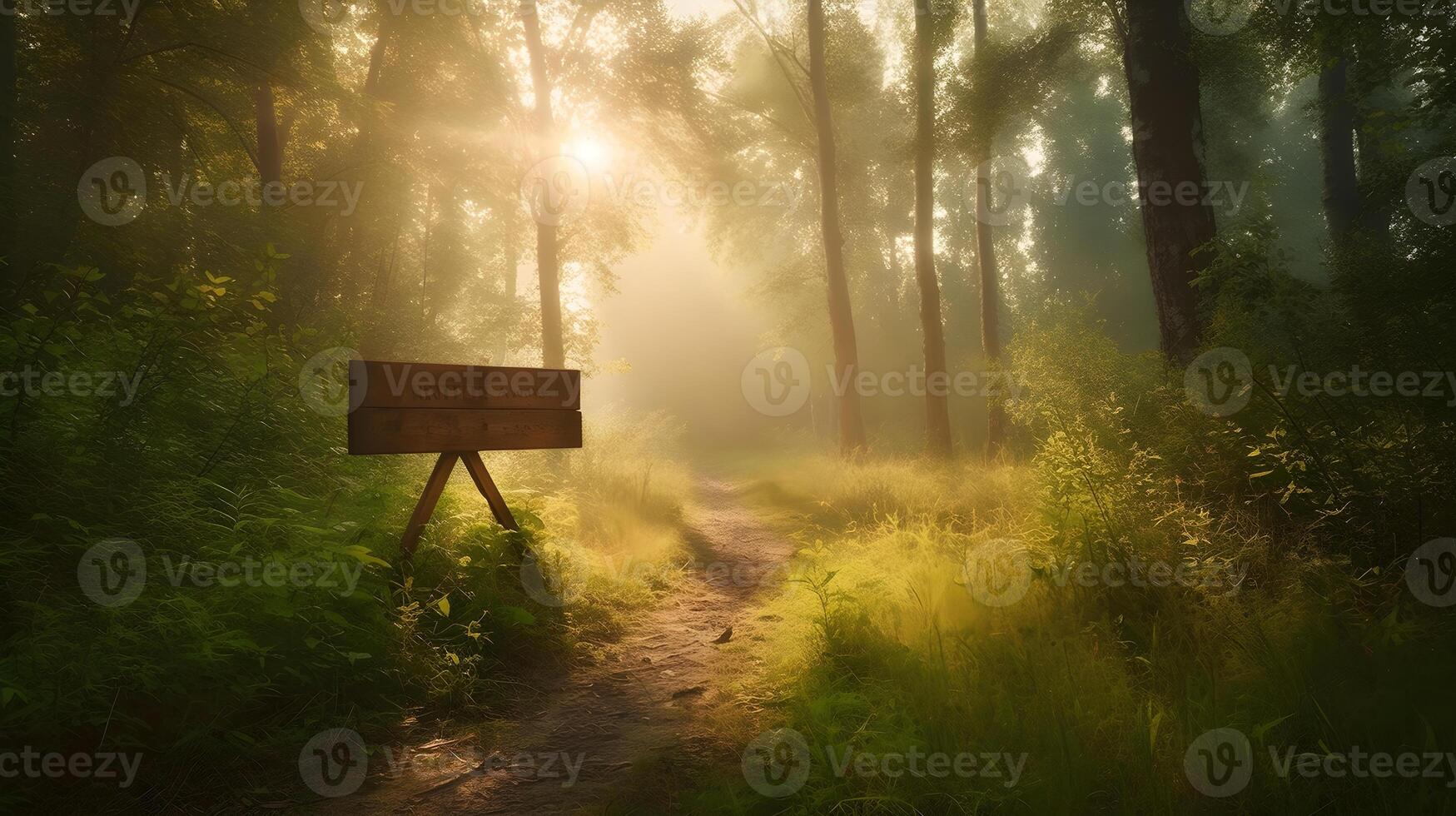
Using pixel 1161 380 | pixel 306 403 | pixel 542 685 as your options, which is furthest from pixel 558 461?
pixel 1161 380

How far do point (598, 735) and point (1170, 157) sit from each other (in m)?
8.12

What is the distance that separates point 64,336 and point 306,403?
166cm

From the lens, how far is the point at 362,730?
3.75 meters
